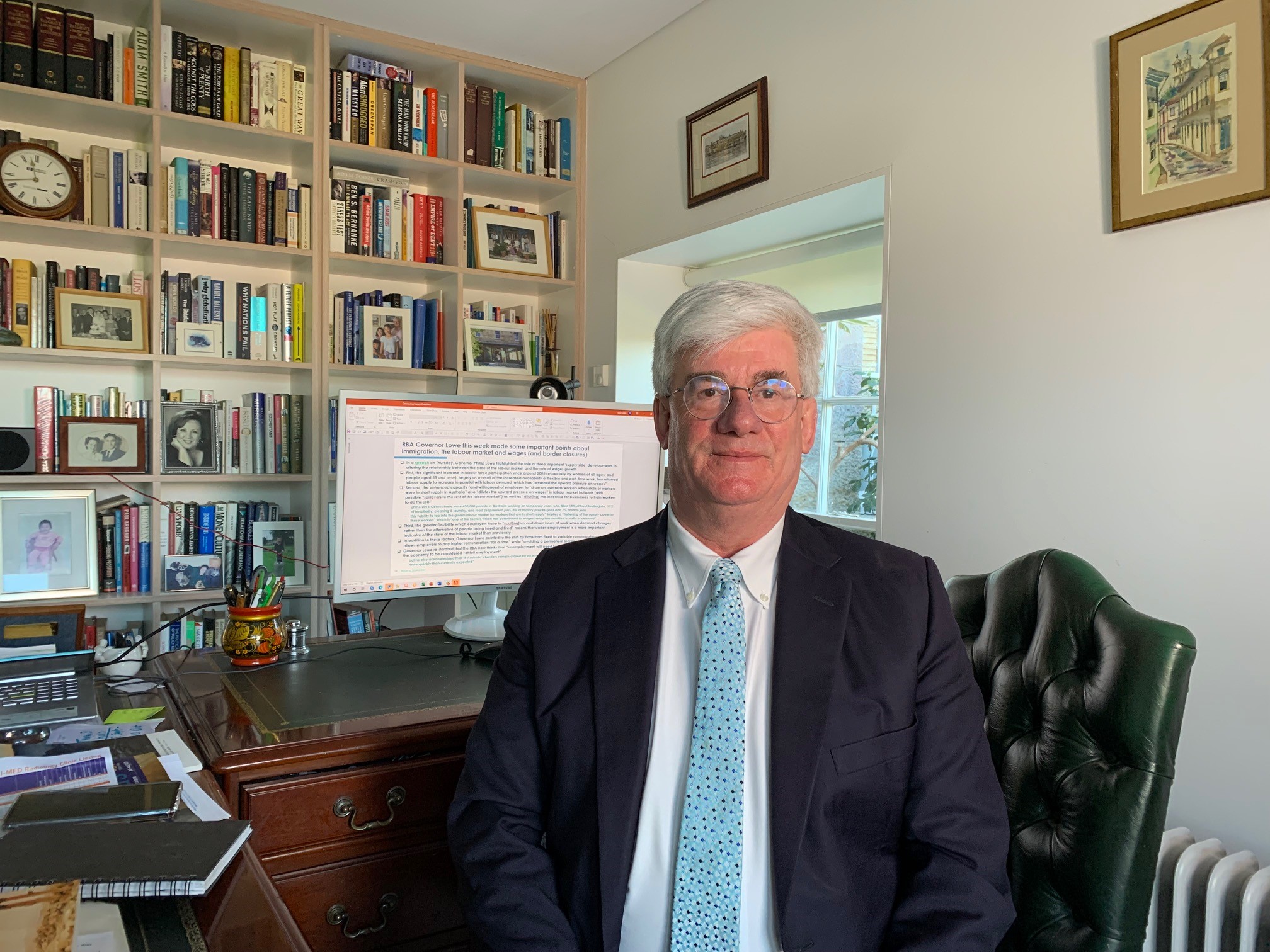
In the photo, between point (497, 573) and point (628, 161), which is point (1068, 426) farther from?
point (628, 161)

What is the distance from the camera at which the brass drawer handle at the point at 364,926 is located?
1328 millimetres

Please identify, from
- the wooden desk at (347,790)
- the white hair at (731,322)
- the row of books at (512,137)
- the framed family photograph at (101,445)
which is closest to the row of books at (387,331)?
the row of books at (512,137)

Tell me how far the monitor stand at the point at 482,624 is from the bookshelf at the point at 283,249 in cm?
152

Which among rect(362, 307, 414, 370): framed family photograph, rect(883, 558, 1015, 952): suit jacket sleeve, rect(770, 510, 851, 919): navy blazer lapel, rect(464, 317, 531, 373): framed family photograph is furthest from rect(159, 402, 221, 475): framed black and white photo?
rect(883, 558, 1015, 952): suit jacket sleeve

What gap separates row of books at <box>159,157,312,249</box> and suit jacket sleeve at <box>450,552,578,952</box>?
8.46 feet

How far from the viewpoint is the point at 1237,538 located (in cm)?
162

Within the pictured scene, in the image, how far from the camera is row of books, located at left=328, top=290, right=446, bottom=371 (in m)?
3.44

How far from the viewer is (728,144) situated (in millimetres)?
2936

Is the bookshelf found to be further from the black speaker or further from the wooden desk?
the wooden desk

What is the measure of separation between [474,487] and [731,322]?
82cm

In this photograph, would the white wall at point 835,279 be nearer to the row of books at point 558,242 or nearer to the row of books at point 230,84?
the row of books at point 558,242

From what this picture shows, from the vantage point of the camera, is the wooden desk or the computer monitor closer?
the wooden desk

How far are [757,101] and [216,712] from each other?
2333mm

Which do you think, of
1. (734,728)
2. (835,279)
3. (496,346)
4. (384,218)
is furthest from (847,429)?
(734,728)
